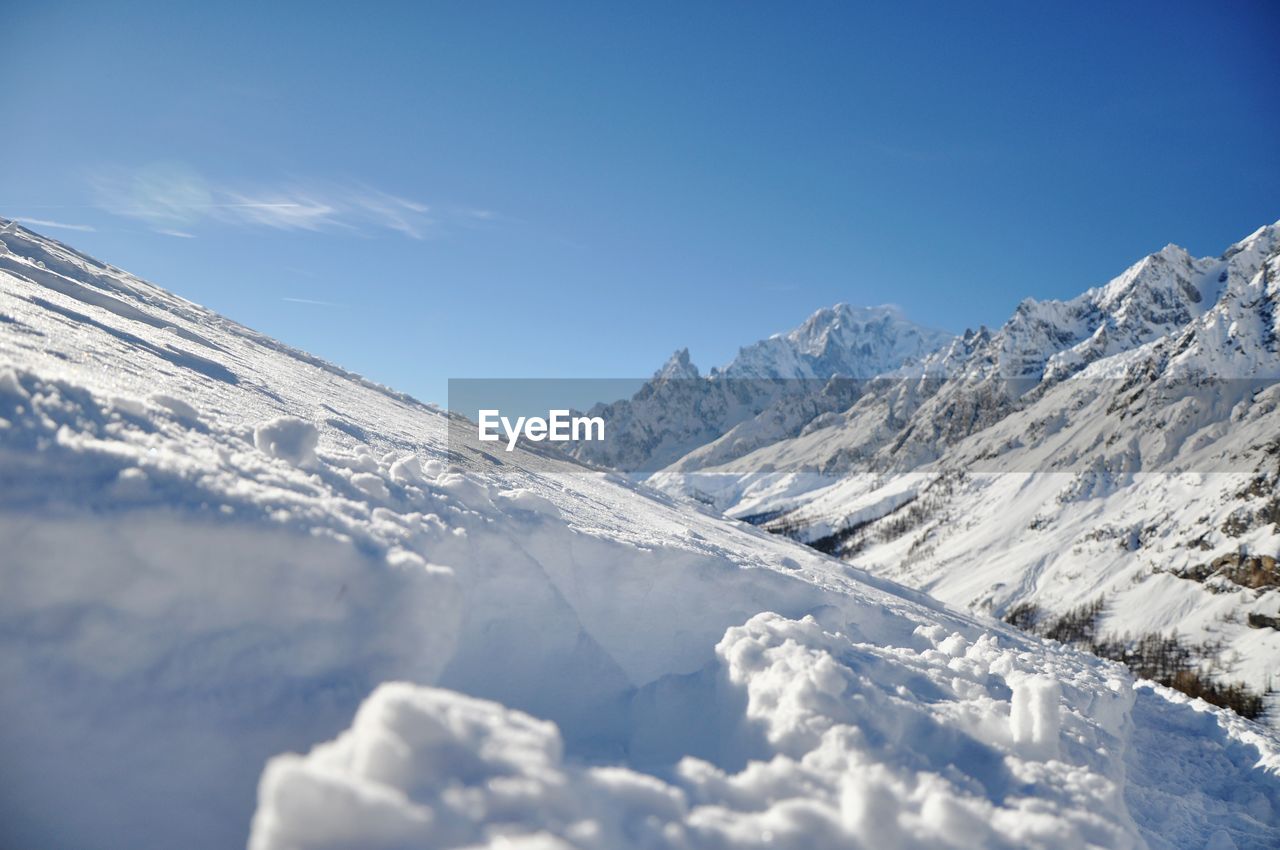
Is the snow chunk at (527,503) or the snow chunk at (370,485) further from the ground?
the snow chunk at (370,485)

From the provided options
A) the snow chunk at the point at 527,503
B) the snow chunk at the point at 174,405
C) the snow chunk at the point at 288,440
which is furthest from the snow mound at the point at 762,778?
the snow chunk at the point at 174,405

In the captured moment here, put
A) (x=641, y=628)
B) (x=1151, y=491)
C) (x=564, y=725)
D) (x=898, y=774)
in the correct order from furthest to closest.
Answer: (x=1151, y=491), (x=641, y=628), (x=564, y=725), (x=898, y=774)

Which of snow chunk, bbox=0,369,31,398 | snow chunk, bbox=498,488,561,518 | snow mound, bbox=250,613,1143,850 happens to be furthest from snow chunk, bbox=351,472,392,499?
snow mound, bbox=250,613,1143,850

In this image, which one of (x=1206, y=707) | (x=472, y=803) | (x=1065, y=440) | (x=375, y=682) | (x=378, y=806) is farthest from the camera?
(x=1065, y=440)

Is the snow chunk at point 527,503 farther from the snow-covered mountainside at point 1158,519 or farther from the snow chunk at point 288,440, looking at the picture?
the snow-covered mountainside at point 1158,519

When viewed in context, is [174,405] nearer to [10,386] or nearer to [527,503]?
[10,386]

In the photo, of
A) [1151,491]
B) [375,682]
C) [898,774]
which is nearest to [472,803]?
[375,682]

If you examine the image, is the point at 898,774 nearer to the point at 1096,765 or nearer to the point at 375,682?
the point at 1096,765

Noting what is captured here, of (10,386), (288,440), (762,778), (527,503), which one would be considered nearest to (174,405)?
(288,440)
